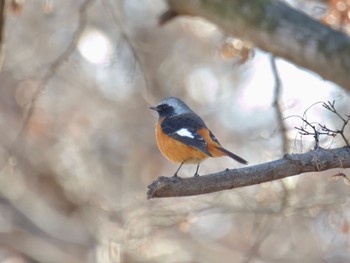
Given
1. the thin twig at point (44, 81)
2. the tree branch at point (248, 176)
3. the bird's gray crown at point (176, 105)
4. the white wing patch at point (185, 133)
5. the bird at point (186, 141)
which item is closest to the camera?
the tree branch at point (248, 176)

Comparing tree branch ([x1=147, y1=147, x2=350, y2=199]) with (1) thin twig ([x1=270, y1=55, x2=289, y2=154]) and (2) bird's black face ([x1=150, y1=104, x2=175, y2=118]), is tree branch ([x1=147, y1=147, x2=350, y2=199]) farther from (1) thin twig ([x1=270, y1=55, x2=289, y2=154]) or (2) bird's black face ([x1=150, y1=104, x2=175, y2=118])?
(2) bird's black face ([x1=150, y1=104, x2=175, y2=118])

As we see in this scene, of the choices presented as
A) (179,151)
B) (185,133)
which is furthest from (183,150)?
(185,133)

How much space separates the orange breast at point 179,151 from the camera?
220 inches

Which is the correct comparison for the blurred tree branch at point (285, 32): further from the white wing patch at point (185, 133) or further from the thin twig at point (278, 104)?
the white wing patch at point (185, 133)

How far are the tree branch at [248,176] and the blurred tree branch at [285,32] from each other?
169 cm

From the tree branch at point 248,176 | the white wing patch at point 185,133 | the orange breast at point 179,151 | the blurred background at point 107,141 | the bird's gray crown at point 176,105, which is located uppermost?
the blurred background at point 107,141

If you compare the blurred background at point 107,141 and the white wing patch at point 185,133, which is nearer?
the white wing patch at point 185,133

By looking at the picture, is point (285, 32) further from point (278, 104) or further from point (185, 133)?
point (185, 133)

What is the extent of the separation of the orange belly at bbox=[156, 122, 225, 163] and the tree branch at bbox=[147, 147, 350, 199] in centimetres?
135

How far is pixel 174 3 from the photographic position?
22.4 feet

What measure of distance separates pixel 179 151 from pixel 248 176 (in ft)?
5.15

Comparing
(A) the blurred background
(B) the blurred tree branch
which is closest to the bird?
(B) the blurred tree branch

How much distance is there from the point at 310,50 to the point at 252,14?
633mm

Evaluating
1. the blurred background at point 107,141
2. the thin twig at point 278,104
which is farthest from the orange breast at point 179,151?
the blurred background at point 107,141
